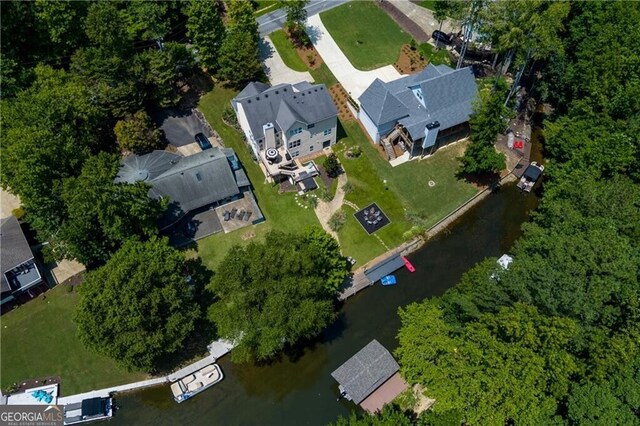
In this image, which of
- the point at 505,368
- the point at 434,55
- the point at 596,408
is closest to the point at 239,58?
the point at 434,55

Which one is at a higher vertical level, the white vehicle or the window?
the window

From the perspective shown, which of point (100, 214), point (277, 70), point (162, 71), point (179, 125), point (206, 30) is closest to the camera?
point (100, 214)

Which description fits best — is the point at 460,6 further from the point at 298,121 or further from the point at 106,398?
the point at 106,398

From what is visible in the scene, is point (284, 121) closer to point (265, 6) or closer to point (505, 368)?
point (265, 6)

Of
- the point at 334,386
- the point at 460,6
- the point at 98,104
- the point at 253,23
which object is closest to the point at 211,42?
the point at 253,23

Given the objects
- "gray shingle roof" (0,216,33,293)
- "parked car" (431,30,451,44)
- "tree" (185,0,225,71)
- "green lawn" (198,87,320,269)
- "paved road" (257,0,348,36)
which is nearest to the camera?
"gray shingle roof" (0,216,33,293)

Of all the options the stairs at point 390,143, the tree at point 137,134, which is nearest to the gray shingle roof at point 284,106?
the stairs at point 390,143

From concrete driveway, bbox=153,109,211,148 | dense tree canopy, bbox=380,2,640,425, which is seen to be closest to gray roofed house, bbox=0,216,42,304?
concrete driveway, bbox=153,109,211,148

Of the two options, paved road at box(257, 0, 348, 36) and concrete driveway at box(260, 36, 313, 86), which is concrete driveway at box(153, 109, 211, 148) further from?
paved road at box(257, 0, 348, 36)
